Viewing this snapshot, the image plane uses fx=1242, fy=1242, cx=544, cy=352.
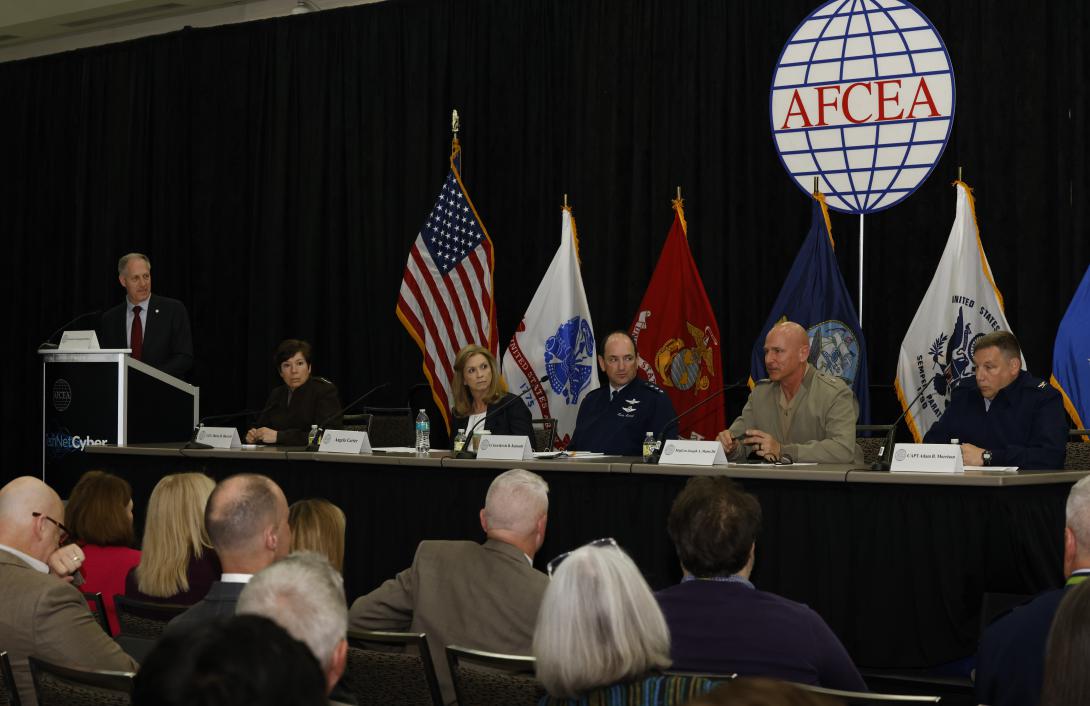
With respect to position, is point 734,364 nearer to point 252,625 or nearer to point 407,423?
point 407,423

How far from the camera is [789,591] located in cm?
436

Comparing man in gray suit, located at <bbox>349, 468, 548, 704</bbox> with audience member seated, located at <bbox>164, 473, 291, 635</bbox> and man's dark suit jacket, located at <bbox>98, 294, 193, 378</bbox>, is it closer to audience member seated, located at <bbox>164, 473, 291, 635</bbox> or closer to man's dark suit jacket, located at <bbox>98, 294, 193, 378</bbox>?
audience member seated, located at <bbox>164, 473, 291, 635</bbox>

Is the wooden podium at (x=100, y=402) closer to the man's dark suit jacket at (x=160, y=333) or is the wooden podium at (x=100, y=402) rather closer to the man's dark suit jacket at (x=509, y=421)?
the man's dark suit jacket at (x=160, y=333)

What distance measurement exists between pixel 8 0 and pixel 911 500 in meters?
8.54

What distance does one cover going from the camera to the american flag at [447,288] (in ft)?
24.8

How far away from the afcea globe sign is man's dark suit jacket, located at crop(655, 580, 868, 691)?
4.68 meters

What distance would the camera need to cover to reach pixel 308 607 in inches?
68.7

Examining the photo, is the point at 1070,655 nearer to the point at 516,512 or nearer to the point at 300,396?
the point at 516,512

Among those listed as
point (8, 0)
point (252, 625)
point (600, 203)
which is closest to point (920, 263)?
point (600, 203)

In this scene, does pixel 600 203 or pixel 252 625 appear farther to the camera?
pixel 600 203

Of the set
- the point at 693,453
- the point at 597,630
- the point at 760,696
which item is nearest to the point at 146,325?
the point at 693,453

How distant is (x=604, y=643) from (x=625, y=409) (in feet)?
12.5

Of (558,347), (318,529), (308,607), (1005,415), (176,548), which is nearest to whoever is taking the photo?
(308,607)

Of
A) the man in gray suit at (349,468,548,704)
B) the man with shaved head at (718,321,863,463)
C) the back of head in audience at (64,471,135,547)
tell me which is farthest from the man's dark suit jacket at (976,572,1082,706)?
the man with shaved head at (718,321,863,463)
